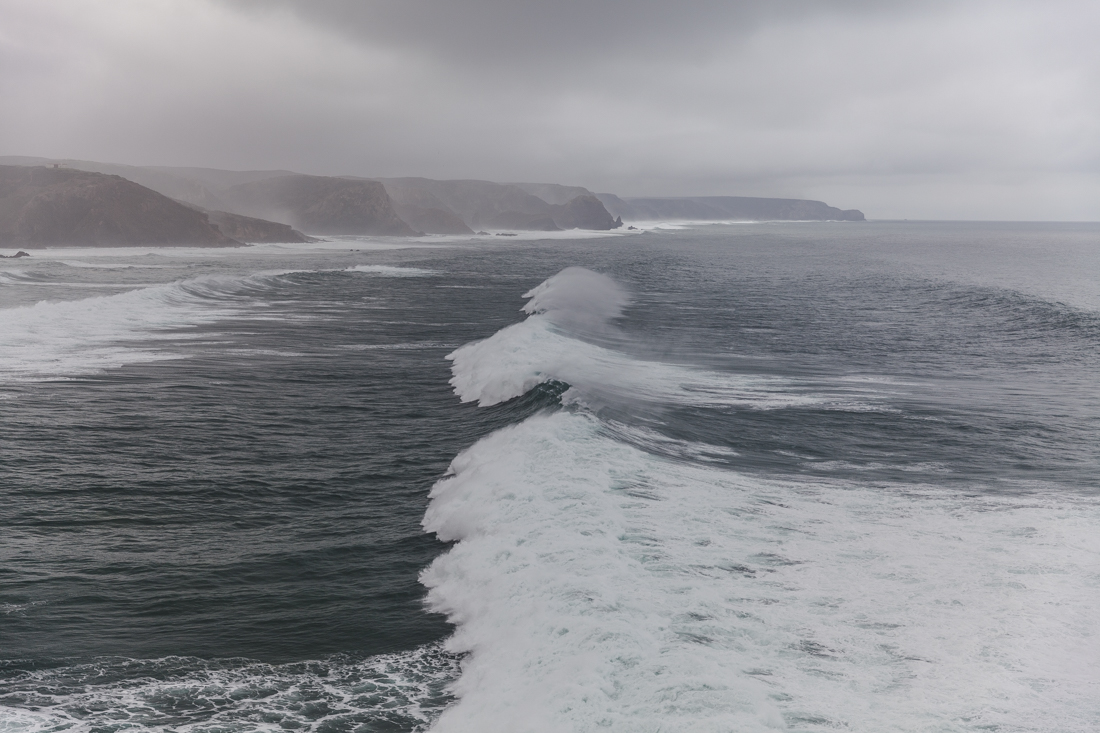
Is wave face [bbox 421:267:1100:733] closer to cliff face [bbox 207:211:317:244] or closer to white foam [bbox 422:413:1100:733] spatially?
white foam [bbox 422:413:1100:733]

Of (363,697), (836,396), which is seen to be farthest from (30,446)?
(836,396)

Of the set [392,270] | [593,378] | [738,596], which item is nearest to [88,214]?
[392,270]

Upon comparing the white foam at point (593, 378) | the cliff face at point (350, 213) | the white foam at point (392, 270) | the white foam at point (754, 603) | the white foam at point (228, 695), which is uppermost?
the cliff face at point (350, 213)

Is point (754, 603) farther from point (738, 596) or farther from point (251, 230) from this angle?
point (251, 230)

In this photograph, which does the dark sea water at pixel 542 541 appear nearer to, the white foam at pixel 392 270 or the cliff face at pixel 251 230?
the white foam at pixel 392 270

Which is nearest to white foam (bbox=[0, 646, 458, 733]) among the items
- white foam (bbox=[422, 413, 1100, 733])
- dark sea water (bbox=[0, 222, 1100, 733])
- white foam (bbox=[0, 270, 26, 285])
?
dark sea water (bbox=[0, 222, 1100, 733])

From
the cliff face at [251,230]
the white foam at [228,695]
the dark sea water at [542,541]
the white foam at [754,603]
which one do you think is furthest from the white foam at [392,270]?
the cliff face at [251,230]

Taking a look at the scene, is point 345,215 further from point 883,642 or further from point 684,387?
point 883,642
